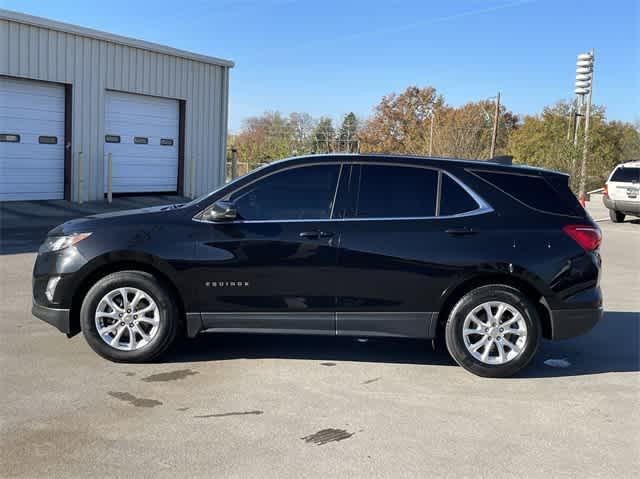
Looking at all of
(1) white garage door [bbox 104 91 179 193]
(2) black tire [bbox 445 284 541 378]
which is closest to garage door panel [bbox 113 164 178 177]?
(1) white garage door [bbox 104 91 179 193]

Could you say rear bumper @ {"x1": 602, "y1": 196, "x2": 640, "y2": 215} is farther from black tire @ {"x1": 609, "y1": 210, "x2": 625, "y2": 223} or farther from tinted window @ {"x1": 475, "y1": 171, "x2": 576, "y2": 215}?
tinted window @ {"x1": 475, "y1": 171, "x2": 576, "y2": 215}

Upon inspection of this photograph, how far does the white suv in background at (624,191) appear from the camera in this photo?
21.0 metres

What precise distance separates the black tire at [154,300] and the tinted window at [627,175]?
1863 centimetres

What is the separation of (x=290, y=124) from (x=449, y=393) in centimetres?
7857

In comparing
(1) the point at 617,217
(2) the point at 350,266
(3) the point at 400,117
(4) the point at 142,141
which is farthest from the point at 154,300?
(3) the point at 400,117

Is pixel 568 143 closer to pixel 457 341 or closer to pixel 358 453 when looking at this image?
pixel 457 341

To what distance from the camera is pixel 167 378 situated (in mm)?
5457

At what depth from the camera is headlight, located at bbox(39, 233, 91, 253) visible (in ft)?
19.0

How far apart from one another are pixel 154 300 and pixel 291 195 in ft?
4.49

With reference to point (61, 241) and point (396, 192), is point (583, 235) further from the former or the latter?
point (61, 241)

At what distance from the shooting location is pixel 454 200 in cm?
580

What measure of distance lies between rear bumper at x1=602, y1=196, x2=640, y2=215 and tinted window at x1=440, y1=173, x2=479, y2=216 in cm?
1714

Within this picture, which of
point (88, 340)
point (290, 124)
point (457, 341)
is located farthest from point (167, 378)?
point (290, 124)

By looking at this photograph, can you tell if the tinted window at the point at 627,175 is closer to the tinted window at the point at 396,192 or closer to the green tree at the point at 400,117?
the tinted window at the point at 396,192
